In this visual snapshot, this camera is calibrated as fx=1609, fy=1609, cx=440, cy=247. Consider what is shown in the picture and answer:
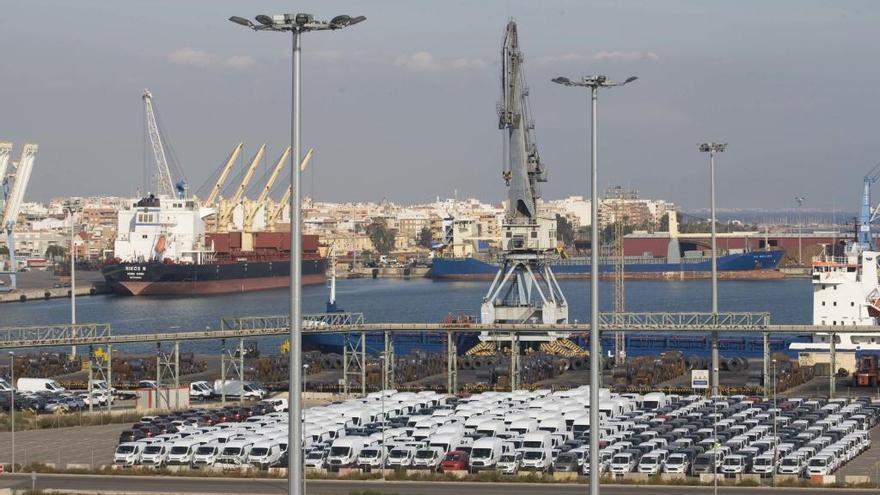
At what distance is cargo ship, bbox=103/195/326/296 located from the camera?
382ft

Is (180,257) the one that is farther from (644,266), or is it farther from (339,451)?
(339,451)

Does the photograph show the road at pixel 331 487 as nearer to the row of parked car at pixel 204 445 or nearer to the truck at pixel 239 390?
the row of parked car at pixel 204 445

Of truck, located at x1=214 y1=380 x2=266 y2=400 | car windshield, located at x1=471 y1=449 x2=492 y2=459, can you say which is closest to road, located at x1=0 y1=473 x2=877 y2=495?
car windshield, located at x1=471 y1=449 x2=492 y2=459

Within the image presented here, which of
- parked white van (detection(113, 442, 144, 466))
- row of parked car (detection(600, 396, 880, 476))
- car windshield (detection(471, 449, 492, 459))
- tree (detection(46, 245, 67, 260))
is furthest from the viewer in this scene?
tree (detection(46, 245, 67, 260))

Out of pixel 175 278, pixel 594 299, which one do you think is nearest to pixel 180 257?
pixel 175 278

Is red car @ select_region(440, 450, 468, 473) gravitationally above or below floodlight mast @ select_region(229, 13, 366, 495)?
below

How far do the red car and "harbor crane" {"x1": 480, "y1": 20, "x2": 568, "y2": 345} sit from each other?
27.1 metres

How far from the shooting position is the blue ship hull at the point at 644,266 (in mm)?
141375

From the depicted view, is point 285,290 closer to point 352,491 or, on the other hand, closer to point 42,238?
point 42,238

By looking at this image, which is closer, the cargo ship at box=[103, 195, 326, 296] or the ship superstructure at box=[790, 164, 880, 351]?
the ship superstructure at box=[790, 164, 880, 351]

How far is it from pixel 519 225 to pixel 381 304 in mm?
49475

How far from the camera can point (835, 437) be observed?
31109 mm

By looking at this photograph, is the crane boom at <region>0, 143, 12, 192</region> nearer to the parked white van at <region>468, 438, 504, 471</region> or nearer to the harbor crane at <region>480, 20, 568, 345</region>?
the harbor crane at <region>480, 20, 568, 345</region>

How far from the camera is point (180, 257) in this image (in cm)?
11875
